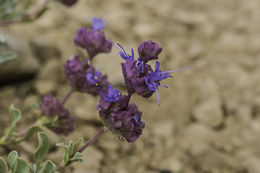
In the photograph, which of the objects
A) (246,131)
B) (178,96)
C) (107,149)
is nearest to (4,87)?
(107,149)

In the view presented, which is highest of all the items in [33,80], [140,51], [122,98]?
[140,51]

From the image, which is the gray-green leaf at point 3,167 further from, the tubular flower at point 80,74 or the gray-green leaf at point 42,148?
the tubular flower at point 80,74

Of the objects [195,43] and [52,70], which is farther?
[195,43]

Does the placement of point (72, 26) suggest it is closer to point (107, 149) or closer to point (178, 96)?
point (178, 96)

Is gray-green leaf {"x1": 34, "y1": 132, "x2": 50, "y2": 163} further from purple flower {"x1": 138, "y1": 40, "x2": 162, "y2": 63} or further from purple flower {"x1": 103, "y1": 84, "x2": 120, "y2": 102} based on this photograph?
purple flower {"x1": 138, "y1": 40, "x2": 162, "y2": 63}

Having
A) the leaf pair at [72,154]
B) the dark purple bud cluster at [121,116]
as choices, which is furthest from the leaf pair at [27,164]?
the dark purple bud cluster at [121,116]

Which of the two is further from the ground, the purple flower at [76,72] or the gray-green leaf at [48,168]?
the purple flower at [76,72]
